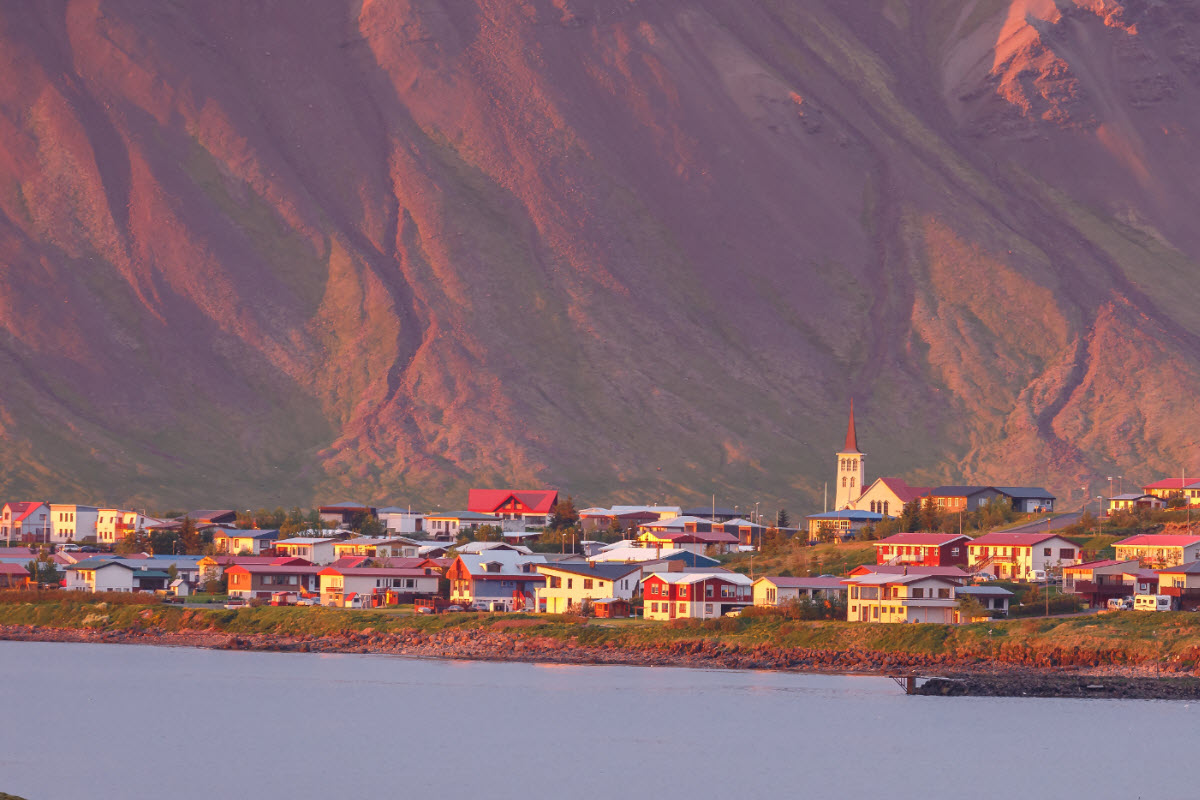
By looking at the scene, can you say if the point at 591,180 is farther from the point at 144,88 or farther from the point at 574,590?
the point at 574,590

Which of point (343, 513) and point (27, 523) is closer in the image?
point (27, 523)

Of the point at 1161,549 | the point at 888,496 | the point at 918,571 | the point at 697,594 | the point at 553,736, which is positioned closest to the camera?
the point at 553,736

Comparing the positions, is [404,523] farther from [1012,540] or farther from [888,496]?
[1012,540]

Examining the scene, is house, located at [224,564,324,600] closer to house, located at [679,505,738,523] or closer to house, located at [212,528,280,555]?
house, located at [212,528,280,555]

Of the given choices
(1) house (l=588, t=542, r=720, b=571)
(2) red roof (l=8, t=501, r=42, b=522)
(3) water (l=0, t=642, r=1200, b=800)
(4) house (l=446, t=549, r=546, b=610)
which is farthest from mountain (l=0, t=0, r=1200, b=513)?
(3) water (l=0, t=642, r=1200, b=800)

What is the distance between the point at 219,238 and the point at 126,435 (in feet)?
83.9

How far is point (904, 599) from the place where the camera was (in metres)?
77.1

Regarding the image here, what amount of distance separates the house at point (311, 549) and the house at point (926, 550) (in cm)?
2907

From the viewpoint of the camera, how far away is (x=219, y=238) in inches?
7008

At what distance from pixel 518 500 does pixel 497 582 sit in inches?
1719

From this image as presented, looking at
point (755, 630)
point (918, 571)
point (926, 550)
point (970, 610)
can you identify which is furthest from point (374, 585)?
point (970, 610)

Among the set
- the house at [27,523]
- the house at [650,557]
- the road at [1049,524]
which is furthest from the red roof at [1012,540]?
the house at [27,523]

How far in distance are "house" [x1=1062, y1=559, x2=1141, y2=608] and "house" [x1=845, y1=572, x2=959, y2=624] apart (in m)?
5.94

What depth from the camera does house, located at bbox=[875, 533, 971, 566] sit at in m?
92.4
